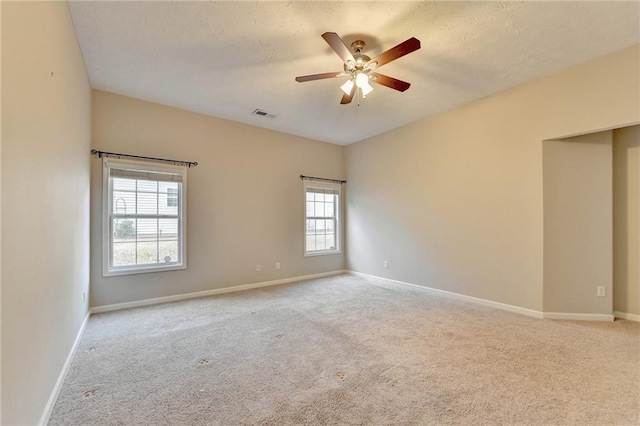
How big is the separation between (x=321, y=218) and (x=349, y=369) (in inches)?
155

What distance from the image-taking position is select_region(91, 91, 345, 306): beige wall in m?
3.82

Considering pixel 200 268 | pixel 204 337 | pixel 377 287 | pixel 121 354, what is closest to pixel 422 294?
pixel 377 287

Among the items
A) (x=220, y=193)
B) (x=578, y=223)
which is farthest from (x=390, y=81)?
(x=220, y=193)

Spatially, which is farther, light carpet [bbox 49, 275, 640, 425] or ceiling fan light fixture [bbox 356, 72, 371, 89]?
ceiling fan light fixture [bbox 356, 72, 371, 89]

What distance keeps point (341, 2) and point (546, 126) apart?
2.90 metres

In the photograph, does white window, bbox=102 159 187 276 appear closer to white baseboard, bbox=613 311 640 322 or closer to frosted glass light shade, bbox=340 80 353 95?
frosted glass light shade, bbox=340 80 353 95

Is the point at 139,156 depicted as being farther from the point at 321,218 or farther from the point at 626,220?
the point at 626,220

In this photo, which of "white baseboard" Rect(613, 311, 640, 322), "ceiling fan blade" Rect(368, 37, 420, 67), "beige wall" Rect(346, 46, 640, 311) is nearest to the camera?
"ceiling fan blade" Rect(368, 37, 420, 67)

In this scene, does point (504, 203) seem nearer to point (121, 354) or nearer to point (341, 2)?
point (341, 2)

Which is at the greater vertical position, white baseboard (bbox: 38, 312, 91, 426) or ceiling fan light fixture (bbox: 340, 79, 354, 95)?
ceiling fan light fixture (bbox: 340, 79, 354, 95)

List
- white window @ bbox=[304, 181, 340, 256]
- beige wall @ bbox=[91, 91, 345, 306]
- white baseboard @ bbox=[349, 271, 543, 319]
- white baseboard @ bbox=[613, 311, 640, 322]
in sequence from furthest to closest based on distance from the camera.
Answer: white window @ bbox=[304, 181, 340, 256]
beige wall @ bbox=[91, 91, 345, 306]
white baseboard @ bbox=[349, 271, 543, 319]
white baseboard @ bbox=[613, 311, 640, 322]

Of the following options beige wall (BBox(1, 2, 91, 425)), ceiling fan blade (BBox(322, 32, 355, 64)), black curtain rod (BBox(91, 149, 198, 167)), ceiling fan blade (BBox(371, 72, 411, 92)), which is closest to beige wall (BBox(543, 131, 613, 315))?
ceiling fan blade (BBox(371, 72, 411, 92))

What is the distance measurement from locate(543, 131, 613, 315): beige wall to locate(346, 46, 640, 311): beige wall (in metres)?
0.13

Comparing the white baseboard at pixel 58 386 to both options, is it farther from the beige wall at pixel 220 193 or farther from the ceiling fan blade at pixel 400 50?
the ceiling fan blade at pixel 400 50
